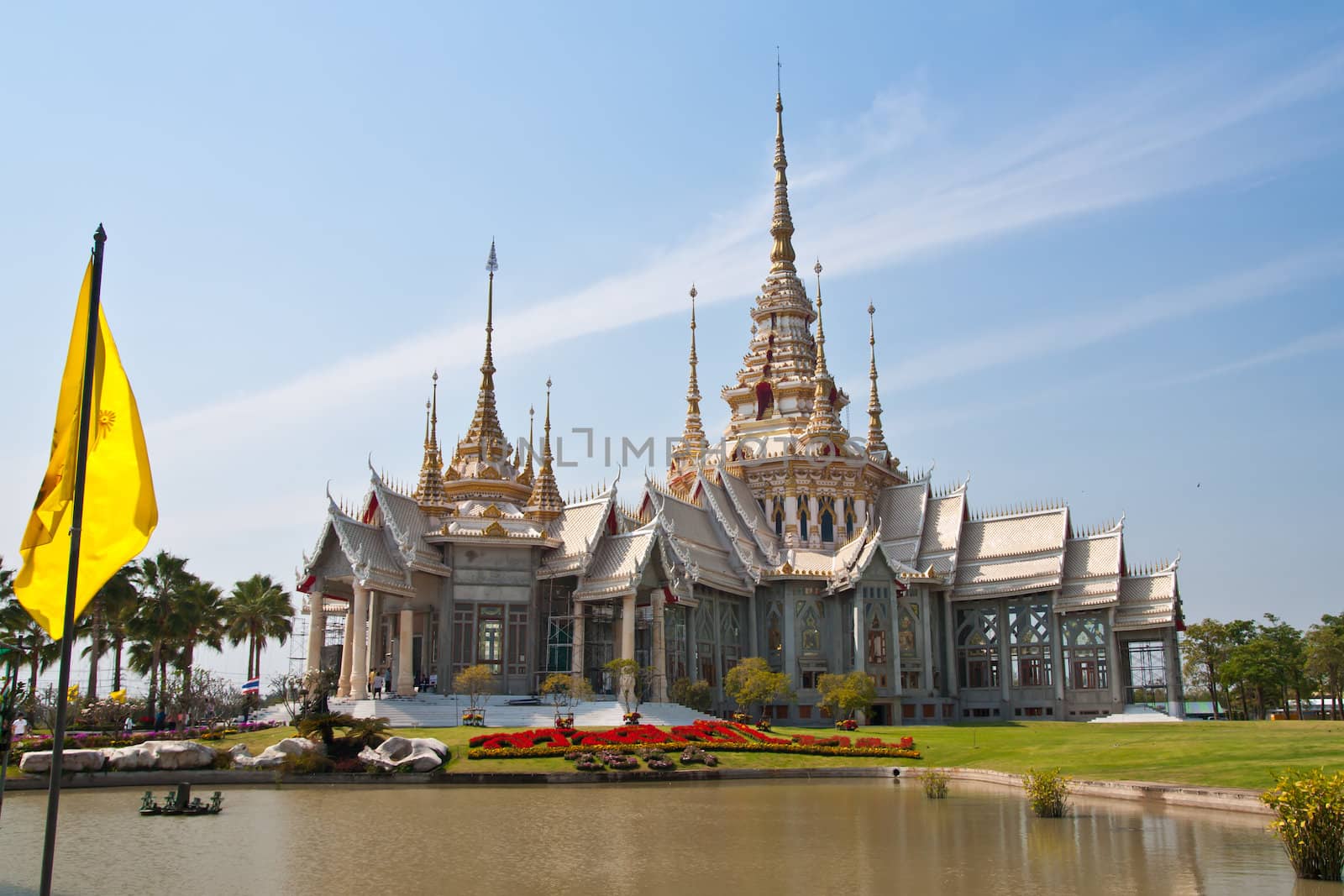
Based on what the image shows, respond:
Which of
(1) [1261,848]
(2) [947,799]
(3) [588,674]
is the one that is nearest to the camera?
(1) [1261,848]

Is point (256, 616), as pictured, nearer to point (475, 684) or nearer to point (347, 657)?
point (347, 657)

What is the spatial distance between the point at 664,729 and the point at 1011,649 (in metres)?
22.3

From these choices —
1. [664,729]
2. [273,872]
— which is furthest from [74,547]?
[664,729]

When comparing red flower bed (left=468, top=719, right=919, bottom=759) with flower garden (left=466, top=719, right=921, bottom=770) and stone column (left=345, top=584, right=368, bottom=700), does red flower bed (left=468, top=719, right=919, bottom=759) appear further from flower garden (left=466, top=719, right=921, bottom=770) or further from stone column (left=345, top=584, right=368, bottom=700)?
stone column (left=345, top=584, right=368, bottom=700)

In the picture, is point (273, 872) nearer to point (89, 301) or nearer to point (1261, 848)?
point (89, 301)

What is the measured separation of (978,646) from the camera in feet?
167

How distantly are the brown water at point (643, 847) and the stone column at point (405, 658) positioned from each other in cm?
1551

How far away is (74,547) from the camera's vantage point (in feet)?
29.7

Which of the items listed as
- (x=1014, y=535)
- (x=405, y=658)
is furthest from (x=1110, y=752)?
(x=1014, y=535)

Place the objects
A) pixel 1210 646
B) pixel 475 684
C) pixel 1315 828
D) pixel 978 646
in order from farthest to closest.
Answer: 1. pixel 1210 646
2. pixel 978 646
3. pixel 475 684
4. pixel 1315 828

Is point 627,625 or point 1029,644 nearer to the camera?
point 627,625

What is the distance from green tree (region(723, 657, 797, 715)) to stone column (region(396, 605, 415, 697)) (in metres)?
11.2

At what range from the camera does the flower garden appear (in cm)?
2861

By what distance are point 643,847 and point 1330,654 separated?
49.5 meters
